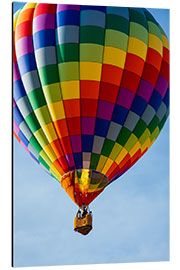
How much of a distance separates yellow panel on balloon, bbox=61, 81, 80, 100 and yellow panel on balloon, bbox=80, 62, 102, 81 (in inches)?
4.7

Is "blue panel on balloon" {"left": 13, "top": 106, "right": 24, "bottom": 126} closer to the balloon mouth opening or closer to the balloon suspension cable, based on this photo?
the balloon mouth opening

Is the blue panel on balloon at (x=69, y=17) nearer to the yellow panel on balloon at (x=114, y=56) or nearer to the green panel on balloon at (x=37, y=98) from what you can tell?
the yellow panel on balloon at (x=114, y=56)

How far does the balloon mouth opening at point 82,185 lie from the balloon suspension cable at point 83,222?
0.16 m

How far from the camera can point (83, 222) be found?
7762 millimetres

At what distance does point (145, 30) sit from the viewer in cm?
827

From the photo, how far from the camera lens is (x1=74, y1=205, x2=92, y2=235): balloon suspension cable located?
25.3 feet

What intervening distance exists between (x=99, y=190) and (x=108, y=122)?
2.62 feet

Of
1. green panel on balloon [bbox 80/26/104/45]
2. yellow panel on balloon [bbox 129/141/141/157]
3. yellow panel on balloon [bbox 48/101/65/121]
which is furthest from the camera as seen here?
yellow panel on balloon [bbox 129/141/141/157]

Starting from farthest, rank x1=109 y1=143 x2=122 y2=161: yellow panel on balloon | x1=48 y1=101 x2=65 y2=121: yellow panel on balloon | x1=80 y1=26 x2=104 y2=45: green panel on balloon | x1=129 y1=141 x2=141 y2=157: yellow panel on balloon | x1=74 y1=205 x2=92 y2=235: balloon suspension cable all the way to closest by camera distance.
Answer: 1. x1=129 y1=141 x2=141 y2=157: yellow panel on balloon
2. x1=109 y1=143 x2=122 y2=161: yellow panel on balloon
3. x1=48 y1=101 x2=65 y2=121: yellow panel on balloon
4. x1=80 y1=26 x2=104 y2=45: green panel on balloon
5. x1=74 y1=205 x2=92 y2=235: balloon suspension cable

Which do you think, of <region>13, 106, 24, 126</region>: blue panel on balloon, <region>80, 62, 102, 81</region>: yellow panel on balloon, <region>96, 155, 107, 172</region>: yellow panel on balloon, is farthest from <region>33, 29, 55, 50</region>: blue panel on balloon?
<region>96, 155, 107, 172</region>: yellow panel on balloon

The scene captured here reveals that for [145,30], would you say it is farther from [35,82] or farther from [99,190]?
[99,190]

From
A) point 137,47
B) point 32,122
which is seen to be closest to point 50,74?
point 32,122

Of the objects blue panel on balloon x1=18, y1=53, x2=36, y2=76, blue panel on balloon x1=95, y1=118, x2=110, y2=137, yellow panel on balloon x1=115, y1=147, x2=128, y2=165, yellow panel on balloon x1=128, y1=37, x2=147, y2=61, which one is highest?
yellow panel on balloon x1=128, y1=37, x2=147, y2=61

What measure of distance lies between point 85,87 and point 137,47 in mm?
768
